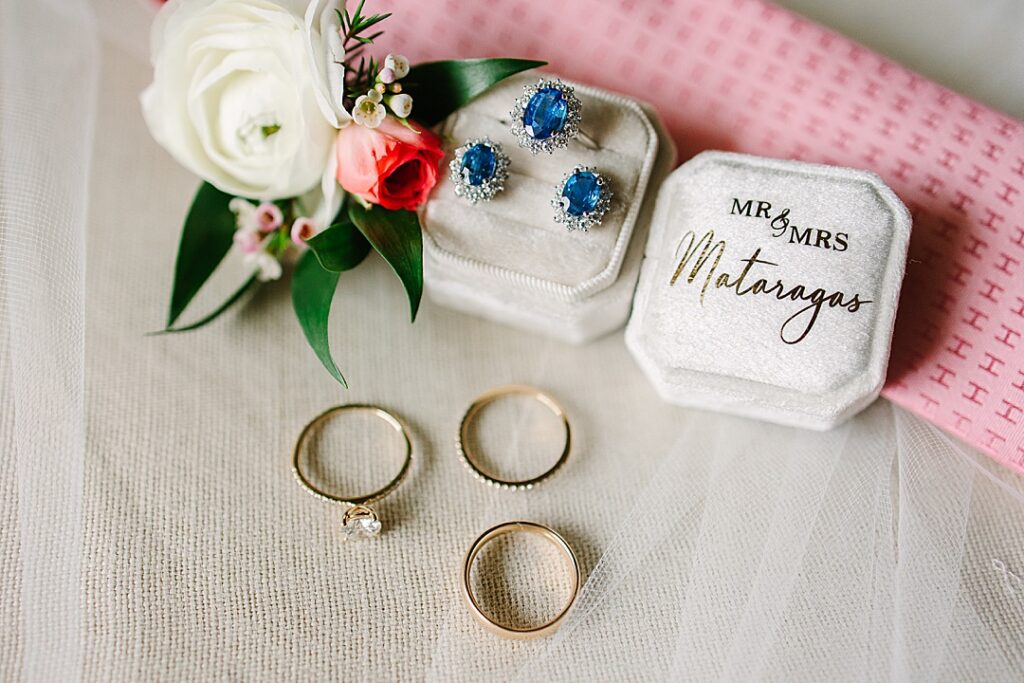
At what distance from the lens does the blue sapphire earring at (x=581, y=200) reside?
836 millimetres

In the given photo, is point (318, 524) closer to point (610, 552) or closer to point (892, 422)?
point (610, 552)

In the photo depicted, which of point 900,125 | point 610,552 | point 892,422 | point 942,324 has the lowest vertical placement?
point 610,552

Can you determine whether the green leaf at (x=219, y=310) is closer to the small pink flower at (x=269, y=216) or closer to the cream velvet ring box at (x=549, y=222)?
the small pink flower at (x=269, y=216)

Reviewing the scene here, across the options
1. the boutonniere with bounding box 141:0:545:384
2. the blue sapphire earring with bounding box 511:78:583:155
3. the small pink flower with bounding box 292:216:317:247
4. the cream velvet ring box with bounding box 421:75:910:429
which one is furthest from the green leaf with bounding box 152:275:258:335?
the blue sapphire earring with bounding box 511:78:583:155

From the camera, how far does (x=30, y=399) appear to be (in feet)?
2.84

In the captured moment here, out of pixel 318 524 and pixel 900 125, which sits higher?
pixel 900 125

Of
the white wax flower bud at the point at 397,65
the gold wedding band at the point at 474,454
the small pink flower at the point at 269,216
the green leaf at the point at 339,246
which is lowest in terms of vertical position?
the gold wedding band at the point at 474,454

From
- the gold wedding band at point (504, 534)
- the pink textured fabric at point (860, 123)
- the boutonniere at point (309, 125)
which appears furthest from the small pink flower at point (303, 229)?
the gold wedding band at point (504, 534)

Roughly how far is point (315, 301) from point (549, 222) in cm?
28

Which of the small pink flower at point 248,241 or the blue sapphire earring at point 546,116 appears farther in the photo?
the small pink flower at point 248,241

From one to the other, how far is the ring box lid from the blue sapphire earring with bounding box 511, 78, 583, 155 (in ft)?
0.14

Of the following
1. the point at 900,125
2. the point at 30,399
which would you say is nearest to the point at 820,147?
the point at 900,125

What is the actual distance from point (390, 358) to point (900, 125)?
0.61 meters

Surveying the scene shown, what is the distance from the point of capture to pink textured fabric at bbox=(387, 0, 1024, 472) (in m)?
0.85
